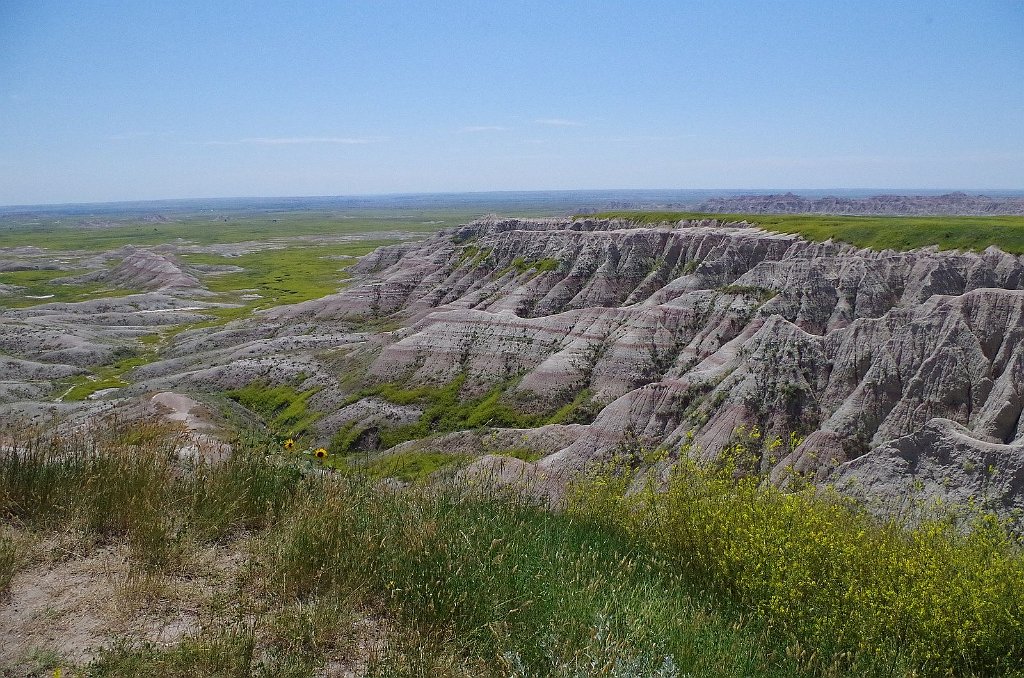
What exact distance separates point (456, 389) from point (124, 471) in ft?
173

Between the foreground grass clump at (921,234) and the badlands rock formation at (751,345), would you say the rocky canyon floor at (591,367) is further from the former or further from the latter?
the foreground grass clump at (921,234)

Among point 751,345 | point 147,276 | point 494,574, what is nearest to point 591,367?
point 751,345

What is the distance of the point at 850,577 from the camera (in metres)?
8.31

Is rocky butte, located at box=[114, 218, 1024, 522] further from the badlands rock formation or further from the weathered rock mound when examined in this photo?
the weathered rock mound

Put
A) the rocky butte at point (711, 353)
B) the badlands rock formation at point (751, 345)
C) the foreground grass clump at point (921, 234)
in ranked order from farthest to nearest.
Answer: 1. the foreground grass clump at point (921, 234)
2. the badlands rock formation at point (751, 345)
3. the rocky butte at point (711, 353)

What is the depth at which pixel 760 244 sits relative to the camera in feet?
241

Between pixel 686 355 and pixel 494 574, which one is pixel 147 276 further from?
pixel 494 574

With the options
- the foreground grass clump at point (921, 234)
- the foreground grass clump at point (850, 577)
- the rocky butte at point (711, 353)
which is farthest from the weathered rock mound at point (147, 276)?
the foreground grass clump at point (850, 577)

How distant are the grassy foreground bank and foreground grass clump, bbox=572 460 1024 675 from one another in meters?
0.04

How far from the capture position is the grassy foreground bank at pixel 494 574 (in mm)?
5707

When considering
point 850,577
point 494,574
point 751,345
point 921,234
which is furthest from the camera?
point 921,234

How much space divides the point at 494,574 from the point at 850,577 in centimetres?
496

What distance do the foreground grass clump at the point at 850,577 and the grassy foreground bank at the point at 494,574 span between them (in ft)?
0.12

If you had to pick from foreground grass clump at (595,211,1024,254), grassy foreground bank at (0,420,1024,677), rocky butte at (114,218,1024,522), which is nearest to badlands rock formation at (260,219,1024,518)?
rocky butte at (114,218,1024,522)
